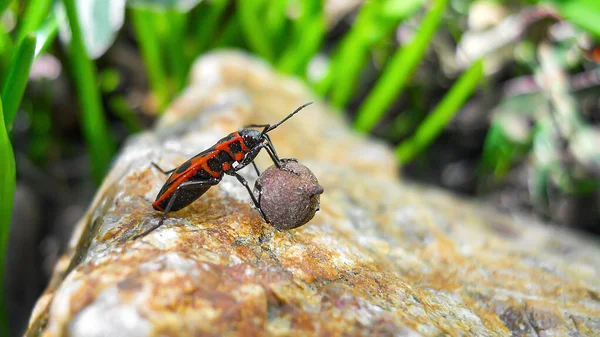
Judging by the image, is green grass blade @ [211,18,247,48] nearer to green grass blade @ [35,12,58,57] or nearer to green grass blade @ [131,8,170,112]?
green grass blade @ [131,8,170,112]

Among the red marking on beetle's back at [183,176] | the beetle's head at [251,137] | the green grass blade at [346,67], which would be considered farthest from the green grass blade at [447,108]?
the red marking on beetle's back at [183,176]

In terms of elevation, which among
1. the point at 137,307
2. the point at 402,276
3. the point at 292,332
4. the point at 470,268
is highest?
the point at 137,307

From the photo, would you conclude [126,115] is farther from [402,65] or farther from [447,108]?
[447,108]

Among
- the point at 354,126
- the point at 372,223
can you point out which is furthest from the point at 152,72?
the point at 372,223

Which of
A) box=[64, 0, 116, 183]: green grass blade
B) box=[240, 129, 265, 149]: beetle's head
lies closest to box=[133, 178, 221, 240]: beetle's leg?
box=[240, 129, 265, 149]: beetle's head

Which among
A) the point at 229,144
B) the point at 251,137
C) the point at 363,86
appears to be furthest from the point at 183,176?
the point at 363,86

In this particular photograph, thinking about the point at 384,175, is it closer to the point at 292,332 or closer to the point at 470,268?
the point at 470,268
